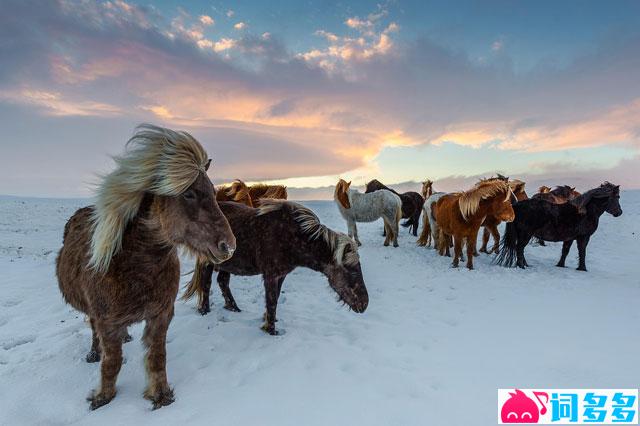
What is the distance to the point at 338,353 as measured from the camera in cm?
417

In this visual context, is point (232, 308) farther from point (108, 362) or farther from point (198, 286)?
point (108, 362)

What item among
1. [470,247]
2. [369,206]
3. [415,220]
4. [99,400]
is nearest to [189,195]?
[99,400]

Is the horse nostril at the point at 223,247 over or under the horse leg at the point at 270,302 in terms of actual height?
over

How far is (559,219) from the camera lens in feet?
30.1

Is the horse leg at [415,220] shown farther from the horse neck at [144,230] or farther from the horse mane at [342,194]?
the horse neck at [144,230]

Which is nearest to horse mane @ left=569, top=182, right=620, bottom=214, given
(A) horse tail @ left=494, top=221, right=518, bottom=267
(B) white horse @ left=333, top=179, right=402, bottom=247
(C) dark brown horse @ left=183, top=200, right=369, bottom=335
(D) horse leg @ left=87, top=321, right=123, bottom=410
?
(A) horse tail @ left=494, top=221, right=518, bottom=267

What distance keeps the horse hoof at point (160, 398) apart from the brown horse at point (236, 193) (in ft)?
17.2

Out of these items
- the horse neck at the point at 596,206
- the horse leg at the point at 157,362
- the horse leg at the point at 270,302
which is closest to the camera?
the horse leg at the point at 157,362

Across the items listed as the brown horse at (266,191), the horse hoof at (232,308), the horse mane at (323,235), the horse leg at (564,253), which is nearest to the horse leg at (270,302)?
the horse mane at (323,235)

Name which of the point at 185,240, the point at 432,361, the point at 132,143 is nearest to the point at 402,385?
the point at 432,361

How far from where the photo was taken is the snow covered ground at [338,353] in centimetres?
305

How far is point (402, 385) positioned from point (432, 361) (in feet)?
2.66

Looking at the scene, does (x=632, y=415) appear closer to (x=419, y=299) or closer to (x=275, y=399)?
(x=275, y=399)

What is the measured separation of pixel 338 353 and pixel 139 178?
124 inches
